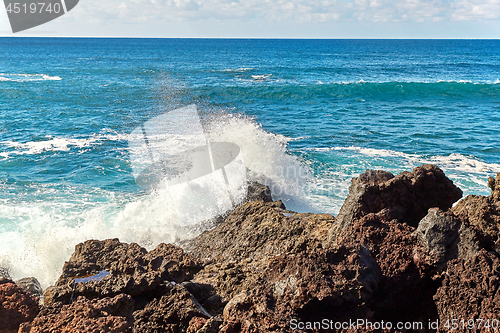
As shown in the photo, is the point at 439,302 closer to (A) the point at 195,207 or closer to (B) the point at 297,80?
(A) the point at 195,207

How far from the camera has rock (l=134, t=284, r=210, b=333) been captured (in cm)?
286

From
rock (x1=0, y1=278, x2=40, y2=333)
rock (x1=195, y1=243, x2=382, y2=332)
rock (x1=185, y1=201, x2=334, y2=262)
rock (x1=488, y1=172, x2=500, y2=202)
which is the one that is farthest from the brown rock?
rock (x1=488, y1=172, x2=500, y2=202)

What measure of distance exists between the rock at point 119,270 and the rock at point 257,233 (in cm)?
88

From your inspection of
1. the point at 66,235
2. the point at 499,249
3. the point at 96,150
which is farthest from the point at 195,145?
the point at 499,249

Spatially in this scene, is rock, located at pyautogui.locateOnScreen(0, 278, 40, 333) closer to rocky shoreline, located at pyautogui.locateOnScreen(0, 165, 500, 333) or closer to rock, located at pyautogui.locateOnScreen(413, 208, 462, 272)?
rocky shoreline, located at pyautogui.locateOnScreen(0, 165, 500, 333)

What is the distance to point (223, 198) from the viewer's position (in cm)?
748

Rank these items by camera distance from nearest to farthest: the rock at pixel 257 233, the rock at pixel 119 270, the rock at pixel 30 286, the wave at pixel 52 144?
the rock at pixel 119 270
the rock at pixel 30 286
the rock at pixel 257 233
the wave at pixel 52 144

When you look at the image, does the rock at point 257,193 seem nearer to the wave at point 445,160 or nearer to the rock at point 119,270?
the rock at point 119,270

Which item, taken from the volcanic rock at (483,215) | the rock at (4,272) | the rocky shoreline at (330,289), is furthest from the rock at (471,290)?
the rock at (4,272)

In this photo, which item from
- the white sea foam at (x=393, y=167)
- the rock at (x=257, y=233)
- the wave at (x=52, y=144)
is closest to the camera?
the rock at (x=257, y=233)

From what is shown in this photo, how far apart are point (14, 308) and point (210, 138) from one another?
907 cm

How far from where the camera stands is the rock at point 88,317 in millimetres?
2623

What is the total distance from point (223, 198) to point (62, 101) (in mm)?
17570

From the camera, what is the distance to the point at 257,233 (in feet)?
16.0
